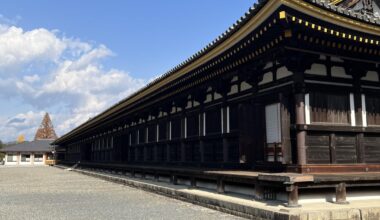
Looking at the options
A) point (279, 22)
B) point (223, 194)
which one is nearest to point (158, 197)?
point (223, 194)

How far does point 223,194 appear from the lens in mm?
11445

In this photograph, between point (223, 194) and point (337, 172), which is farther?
point (223, 194)

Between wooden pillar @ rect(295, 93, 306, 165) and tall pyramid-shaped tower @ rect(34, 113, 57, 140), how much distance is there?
11731 cm

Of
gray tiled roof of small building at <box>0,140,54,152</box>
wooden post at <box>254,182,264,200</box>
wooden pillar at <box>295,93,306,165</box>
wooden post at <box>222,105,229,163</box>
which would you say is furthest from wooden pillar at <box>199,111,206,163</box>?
gray tiled roof of small building at <box>0,140,54,152</box>

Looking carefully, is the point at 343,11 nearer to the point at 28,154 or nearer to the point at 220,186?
the point at 220,186

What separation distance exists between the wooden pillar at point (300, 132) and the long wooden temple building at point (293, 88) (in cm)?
2

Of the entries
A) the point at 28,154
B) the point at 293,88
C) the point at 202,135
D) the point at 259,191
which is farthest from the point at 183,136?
the point at 28,154

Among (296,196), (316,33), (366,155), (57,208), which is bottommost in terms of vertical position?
(57,208)

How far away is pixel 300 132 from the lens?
913 centimetres

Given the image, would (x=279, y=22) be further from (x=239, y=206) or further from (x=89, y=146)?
(x=89, y=146)

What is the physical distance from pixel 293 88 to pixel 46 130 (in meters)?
119

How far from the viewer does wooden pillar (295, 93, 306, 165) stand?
8984 mm

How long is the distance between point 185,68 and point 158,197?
196 inches

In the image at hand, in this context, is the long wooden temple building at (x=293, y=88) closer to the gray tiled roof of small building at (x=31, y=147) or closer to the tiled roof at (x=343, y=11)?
the tiled roof at (x=343, y=11)
